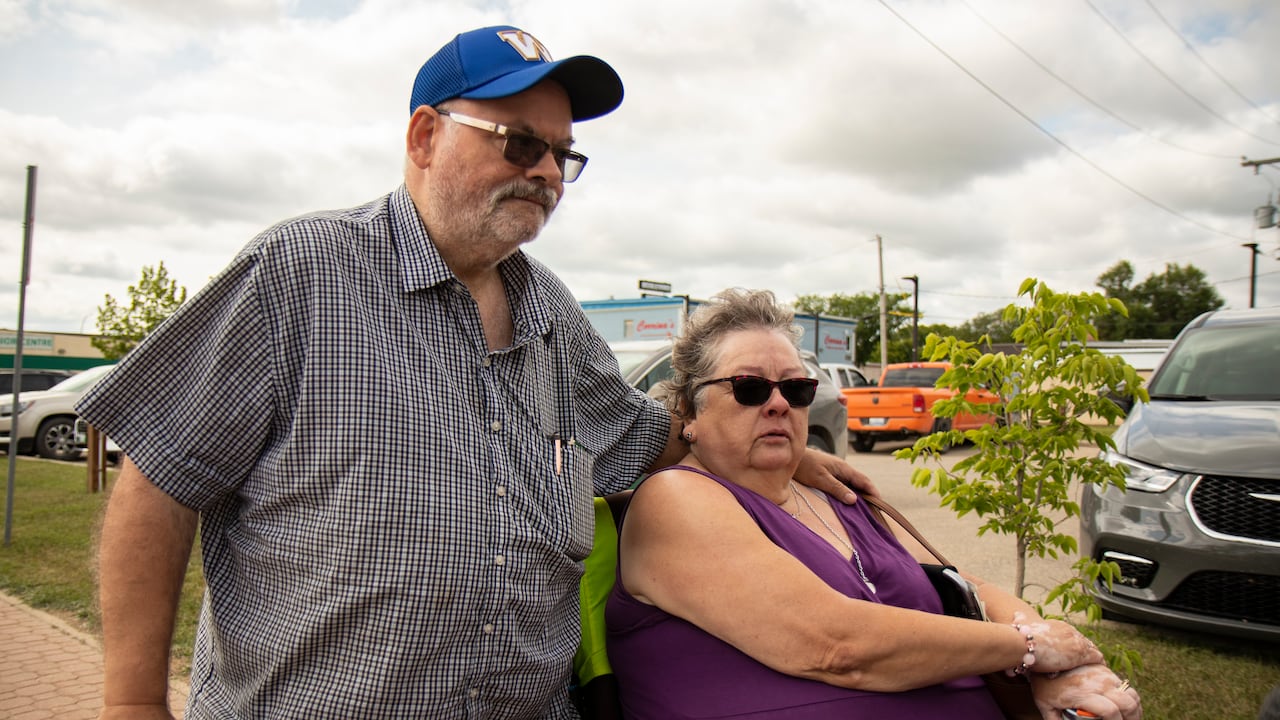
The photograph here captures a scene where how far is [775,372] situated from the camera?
2438 mm

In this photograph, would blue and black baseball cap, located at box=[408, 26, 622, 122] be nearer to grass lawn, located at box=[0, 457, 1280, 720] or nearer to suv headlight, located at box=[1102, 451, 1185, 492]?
grass lawn, located at box=[0, 457, 1280, 720]

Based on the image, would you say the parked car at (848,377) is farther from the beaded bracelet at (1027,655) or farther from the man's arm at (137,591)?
the man's arm at (137,591)

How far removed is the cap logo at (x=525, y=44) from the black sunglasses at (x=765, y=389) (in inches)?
40.2

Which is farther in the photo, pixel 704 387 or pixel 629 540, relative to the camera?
pixel 704 387

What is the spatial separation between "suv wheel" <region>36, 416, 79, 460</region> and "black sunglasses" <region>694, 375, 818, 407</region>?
52.3 feet

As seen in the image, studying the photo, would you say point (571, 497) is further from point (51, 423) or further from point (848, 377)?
point (848, 377)

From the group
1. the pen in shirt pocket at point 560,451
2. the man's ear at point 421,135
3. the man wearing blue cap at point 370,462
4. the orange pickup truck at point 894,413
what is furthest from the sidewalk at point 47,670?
the orange pickup truck at point 894,413

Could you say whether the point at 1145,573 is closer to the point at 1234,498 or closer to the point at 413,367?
the point at 1234,498

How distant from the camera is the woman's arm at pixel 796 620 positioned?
1.89m

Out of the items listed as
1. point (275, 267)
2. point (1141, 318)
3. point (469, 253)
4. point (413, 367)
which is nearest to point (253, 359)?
point (275, 267)

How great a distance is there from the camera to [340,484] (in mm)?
1507

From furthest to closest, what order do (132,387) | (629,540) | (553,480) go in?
(629,540) → (553,480) → (132,387)

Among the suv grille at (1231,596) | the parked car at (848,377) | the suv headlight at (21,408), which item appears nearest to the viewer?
the suv grille at (1231,596)

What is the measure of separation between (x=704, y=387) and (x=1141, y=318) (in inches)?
3289
